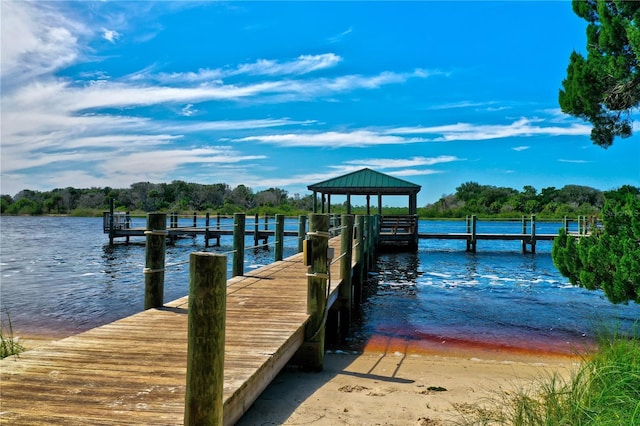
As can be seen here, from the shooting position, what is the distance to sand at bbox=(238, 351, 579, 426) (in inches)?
147

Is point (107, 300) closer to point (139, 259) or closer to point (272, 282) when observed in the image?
point (272, 282)

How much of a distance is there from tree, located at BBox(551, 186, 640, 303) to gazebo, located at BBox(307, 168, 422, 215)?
700 inches

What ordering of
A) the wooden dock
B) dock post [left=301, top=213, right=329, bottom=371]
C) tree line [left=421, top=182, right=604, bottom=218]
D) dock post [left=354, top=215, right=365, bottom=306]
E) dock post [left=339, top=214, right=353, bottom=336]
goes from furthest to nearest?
tree line [left=421, top=182, right=604, bottom=218] < dock post [left=354, top=215, right=365, bottom=306] < dock post [left=339, top=214, right=353, bottom=336] < dock post [left=301, top=213, right=329, bottom=371] < the wooden dock

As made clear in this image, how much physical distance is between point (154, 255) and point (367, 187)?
19.1 m

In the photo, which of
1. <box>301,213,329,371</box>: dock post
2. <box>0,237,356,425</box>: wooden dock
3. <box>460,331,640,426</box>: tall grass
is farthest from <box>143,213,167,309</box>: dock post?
<box>460,331,640,426</box>: tall grass

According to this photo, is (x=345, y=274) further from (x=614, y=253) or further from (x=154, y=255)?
(x=614, y=253)

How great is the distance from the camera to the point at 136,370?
3189 millimetres

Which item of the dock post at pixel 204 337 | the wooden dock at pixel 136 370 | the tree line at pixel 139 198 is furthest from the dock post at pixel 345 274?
the tree line at pixel 139 198

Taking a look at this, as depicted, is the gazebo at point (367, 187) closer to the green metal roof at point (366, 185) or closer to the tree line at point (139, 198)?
the green metal roof at point (366, 185)

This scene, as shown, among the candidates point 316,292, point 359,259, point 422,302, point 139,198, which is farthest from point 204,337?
point 139,198

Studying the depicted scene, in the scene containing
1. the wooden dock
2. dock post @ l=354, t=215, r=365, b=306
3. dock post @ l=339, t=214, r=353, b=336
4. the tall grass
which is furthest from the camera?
dock post @ l=354, t=215, r=365, b=306

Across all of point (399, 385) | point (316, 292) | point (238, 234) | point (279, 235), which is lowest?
point (399, 385)

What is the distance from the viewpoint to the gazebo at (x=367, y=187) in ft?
77.8

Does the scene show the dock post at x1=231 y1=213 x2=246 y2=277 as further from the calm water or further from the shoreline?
the shoreline
